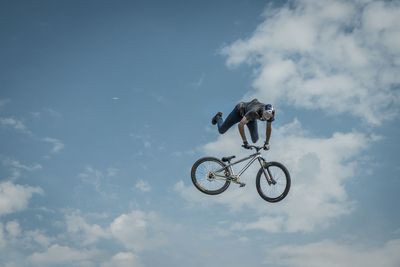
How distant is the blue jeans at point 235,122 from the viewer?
1896cm

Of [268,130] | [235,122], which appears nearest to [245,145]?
[268,130]

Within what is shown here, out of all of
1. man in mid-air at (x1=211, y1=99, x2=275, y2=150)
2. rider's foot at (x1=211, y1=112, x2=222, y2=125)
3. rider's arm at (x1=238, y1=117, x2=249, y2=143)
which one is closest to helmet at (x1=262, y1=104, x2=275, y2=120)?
man in mid-air at (x1=211, y1=99, x2=275, y2=150)

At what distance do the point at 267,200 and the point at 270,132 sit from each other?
8.96 feet

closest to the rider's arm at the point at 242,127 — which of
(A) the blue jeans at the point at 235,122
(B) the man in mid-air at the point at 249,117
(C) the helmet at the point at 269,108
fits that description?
(B) the man in mid-air at the point at 249,117

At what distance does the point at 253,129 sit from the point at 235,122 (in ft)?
2.67

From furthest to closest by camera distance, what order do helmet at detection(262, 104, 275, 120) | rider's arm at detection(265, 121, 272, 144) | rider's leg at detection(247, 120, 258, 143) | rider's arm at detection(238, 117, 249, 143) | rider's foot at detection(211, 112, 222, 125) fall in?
rider's foot at detection(211, 112, 222, 125), rider's leg at detection(247, 120, 258, 143), rider's arm at detection(238, 117, 249, 143), rider's arm at detection(265, 121, 272, 144), helmet at detection(262, 104, 275, 120)

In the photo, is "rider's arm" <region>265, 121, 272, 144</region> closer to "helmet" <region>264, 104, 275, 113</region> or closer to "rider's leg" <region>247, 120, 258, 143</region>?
"helmet" <region>264, 104, 275, 113</region>

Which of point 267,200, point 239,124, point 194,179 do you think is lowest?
point 267,200

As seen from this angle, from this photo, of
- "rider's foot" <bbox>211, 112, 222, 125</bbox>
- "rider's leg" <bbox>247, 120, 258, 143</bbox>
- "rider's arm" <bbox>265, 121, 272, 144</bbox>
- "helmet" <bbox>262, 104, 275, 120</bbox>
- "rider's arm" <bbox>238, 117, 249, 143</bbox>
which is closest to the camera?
"helmet" <bbox>262, 104, 275, 120</bbox>

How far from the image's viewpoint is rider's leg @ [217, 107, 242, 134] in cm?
1905

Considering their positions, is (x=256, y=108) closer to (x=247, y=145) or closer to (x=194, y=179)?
(x=247, y=145)

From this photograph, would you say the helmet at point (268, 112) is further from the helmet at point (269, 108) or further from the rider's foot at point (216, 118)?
the rider's foot at point (216, 118)

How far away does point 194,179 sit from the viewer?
1881cm

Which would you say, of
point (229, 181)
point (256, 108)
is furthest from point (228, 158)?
point (256, 108)
